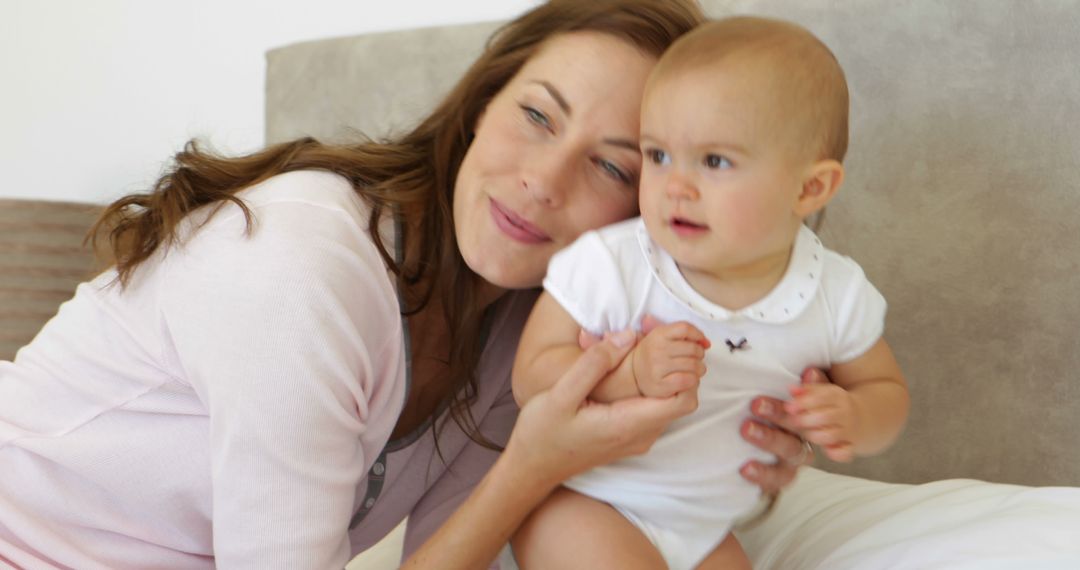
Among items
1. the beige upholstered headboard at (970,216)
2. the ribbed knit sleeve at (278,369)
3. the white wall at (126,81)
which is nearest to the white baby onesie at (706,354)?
the ribbed knit sleeve at (278,369)

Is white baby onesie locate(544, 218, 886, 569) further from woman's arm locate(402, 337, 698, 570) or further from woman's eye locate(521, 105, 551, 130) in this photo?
woman's eye locate(521, 105, 551, 130)

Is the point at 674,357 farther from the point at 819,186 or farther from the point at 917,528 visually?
the point at 917,528

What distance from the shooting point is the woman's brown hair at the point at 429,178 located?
50.4 inches

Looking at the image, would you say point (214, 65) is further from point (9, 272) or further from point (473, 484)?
point (473, 484)

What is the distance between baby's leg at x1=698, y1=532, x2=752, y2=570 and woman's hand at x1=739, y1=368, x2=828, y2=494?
0.25 ft

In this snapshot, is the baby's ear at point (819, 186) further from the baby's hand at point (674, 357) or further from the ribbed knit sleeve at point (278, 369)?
the ribbed knit sleeve at point (278, 369)

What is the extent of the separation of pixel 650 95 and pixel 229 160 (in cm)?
61

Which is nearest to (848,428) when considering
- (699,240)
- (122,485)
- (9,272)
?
(699,240)

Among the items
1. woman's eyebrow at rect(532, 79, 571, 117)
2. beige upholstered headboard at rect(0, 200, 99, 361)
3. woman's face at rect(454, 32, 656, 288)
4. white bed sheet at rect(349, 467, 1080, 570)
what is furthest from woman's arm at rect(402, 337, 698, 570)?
beige upholstered headboard at rect(0, 200, 99, 361)

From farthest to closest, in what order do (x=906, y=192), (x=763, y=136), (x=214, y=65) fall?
1. (x=214, y=65)
2. (x=906, y=192)
3. (x=763, y=136)

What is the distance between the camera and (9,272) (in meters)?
2.26

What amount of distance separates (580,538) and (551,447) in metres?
0.10

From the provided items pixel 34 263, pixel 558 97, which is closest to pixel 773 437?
pixel 558 97

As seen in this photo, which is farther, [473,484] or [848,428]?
[473,484]
